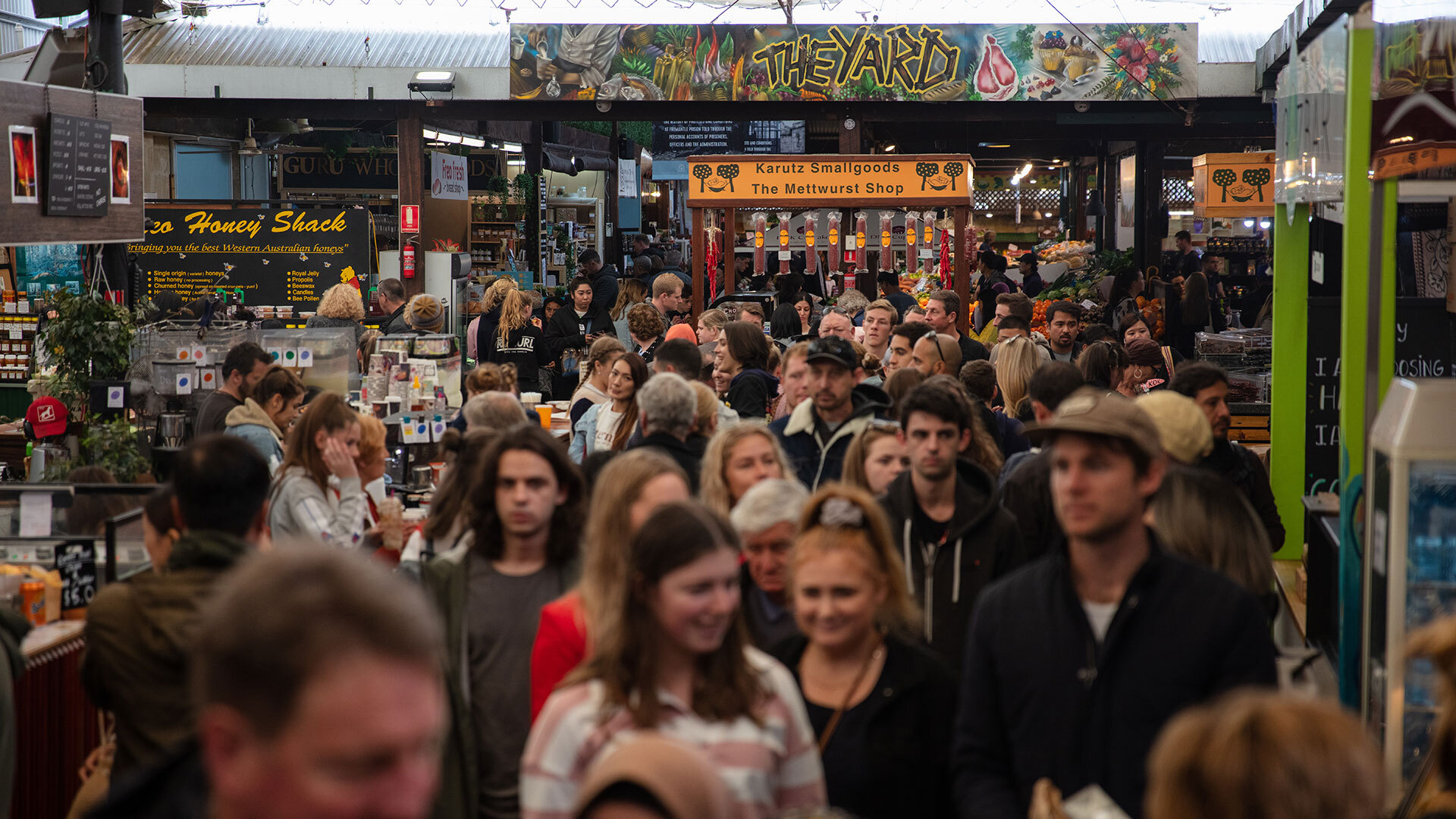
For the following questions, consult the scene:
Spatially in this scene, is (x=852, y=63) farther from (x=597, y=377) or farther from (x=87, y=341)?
(x=87, y=341)

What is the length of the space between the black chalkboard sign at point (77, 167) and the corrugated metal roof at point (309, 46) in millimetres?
7831

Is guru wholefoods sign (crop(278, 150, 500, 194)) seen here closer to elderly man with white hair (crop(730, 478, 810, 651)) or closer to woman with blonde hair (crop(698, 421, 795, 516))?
woman with blonde hair (crop(698, 421, 795, 516))

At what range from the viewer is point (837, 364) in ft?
17.1

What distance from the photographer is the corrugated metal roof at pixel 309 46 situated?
50.4 feet

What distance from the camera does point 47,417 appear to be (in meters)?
8.62

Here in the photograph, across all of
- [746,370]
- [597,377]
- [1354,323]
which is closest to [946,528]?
[1354,323]

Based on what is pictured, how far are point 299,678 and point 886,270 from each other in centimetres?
1268

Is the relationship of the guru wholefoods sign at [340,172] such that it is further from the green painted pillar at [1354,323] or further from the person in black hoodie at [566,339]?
the green painted pillar at [1354,323]

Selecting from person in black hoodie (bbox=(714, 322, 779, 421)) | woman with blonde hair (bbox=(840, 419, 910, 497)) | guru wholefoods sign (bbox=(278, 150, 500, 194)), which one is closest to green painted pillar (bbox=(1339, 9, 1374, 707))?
woman with blonde hair (bbox=(840, 419, 910, 497))

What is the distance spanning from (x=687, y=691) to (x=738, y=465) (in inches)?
71.3

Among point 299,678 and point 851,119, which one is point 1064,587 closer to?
point 299,678

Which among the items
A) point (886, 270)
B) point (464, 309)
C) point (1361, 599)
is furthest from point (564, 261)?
point (1361, 599)

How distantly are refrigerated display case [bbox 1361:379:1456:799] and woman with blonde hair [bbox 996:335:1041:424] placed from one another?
3174mm

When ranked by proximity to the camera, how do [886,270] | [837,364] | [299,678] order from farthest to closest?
[886,270] < [837,364] < [299,678]
